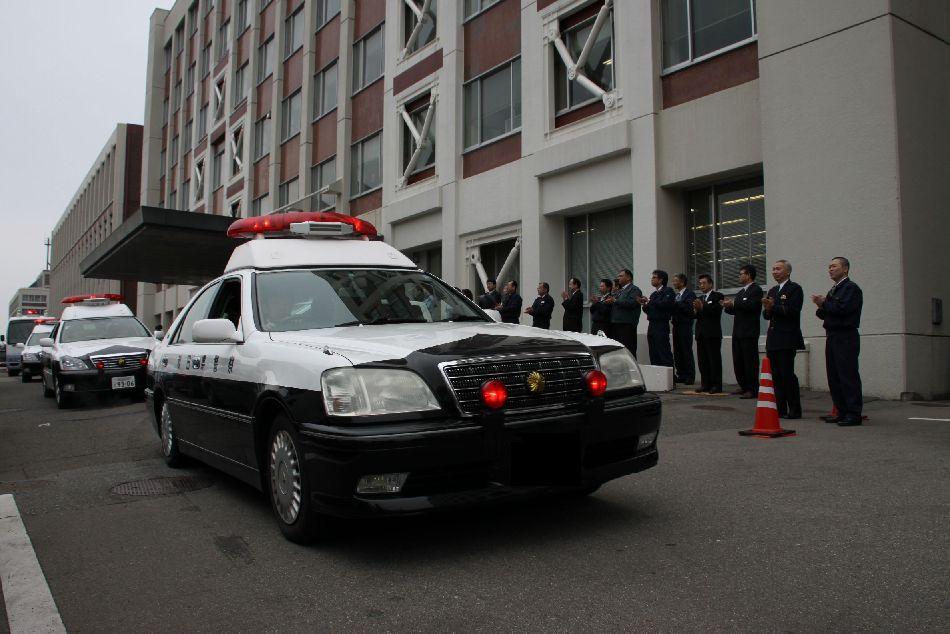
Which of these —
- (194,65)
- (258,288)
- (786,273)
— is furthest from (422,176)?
(194,65)

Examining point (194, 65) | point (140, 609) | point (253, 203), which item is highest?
point (194, 65)

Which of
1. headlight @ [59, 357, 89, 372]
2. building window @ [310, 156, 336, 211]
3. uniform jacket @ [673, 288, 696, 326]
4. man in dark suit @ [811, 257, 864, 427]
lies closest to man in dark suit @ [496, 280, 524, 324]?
uniform jacket @ [673, 288, 696, 326]

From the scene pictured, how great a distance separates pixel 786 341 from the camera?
28.7 feet

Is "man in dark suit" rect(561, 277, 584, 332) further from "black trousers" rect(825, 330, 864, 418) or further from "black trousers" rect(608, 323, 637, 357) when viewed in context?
"black trousers" rect(825, 330, 864, 418)

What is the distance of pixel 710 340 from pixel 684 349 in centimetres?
127

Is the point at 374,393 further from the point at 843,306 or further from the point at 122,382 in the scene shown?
the point at 122,382

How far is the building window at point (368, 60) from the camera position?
79.1 ft

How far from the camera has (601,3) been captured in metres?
15.5

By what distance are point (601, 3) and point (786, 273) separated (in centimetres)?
877

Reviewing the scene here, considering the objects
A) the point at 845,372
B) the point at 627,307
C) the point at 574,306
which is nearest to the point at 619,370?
the point at 845,372

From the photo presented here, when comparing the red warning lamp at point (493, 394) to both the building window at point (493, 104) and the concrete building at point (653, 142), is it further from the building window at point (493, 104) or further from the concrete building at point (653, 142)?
the building window at point (493, 104)

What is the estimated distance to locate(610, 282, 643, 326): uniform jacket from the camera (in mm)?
12555

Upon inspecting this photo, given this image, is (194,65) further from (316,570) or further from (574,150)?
(316,570)

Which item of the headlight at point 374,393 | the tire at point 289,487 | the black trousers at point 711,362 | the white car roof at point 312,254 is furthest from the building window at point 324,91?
the headlight at point 374,393
